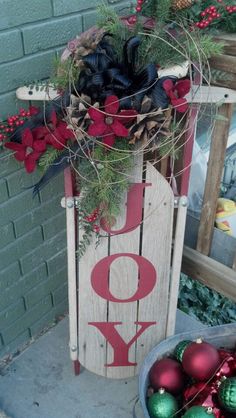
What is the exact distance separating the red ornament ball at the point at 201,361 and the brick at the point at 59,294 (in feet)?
2.64

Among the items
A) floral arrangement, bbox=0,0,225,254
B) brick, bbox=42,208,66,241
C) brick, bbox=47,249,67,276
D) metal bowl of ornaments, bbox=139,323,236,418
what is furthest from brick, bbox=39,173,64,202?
metal bowl of ornaments, bbox=139,323,236,418

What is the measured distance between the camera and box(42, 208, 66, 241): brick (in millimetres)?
2078

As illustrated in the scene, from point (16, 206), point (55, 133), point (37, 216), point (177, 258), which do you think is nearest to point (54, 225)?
point (37, 216)

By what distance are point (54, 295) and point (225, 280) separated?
0.82 m

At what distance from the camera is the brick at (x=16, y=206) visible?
1846 millimetres

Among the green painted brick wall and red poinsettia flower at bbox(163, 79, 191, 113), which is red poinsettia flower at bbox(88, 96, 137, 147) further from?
the green painted brick wall

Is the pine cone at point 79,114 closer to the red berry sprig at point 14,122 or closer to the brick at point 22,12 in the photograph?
the red berry sprig at point 14,122

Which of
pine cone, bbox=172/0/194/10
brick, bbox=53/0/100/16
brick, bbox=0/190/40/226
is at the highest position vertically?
pine cone, bbox=172/0/194/10

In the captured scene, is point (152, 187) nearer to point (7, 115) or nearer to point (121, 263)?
point (121, 263)

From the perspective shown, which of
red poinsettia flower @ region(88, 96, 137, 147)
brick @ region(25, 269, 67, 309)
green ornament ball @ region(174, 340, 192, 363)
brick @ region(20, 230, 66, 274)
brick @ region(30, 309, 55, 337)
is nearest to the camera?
red poinsettia flower @ region(88, 96, 137, 147)

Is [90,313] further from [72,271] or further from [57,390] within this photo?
[57,390]

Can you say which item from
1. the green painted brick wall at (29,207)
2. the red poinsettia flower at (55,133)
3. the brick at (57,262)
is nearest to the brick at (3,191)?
the green painted brick wall at (29,207)

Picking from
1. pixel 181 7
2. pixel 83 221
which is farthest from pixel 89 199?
pixel 181 7

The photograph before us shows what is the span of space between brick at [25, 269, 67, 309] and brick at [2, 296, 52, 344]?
37 mm
